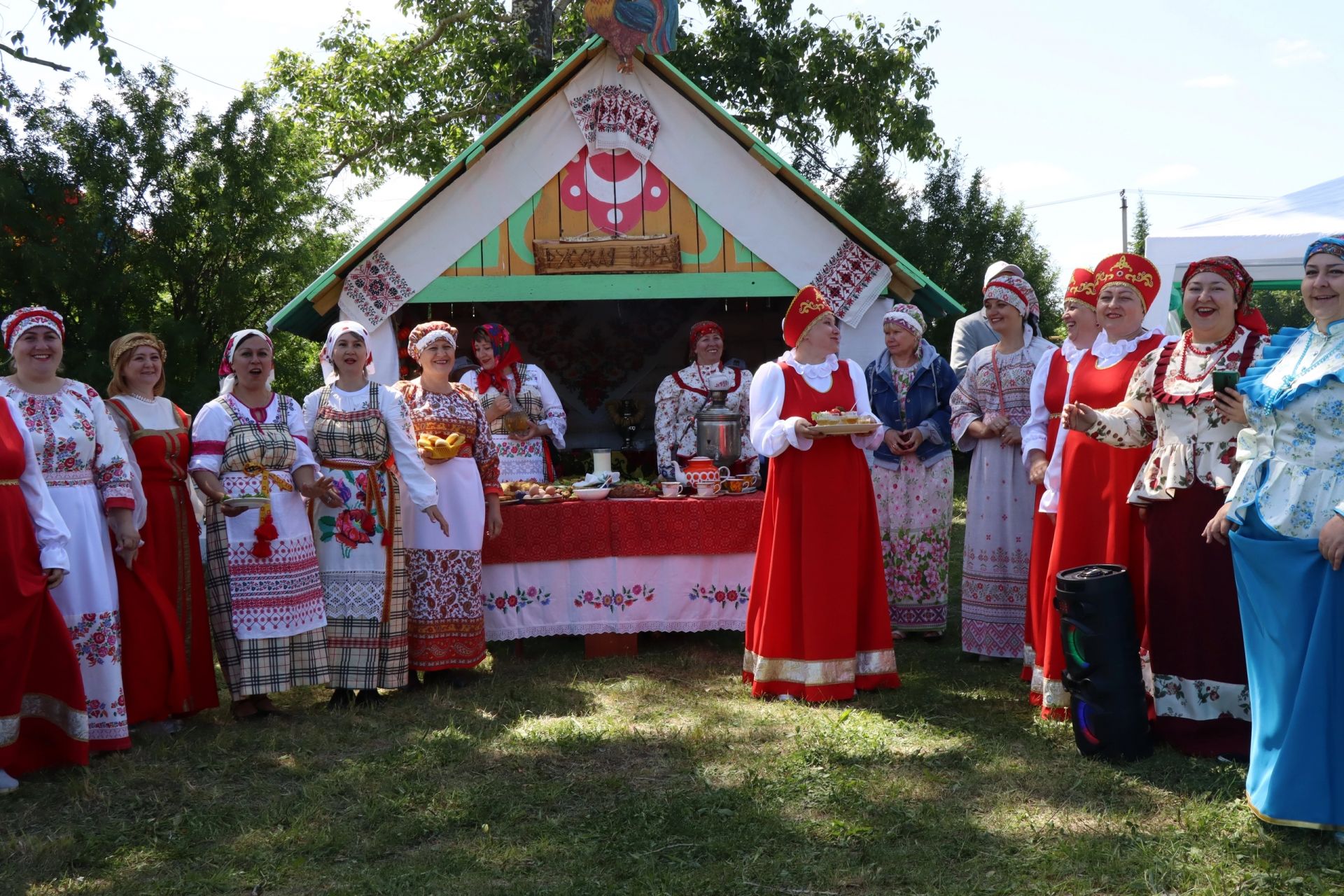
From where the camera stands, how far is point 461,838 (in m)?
3.65

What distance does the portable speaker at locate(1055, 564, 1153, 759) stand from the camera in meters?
4.11

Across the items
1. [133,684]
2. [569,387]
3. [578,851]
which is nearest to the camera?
[578,851]

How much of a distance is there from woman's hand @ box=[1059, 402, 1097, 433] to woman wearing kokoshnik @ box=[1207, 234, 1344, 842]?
2.06 feet

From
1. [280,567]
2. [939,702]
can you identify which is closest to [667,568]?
[939,702]

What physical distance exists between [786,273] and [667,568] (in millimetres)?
1895

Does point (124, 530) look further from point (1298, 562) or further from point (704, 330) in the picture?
point (1298, 562)

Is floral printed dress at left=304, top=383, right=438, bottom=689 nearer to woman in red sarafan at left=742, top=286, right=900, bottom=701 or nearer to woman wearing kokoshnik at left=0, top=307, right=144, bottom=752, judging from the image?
woman wearing kokoshnik at left=0, top=307, right=144, bottom=752

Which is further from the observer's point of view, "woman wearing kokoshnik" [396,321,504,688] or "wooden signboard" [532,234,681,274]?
"wooden signboard" [532,234,681,274]

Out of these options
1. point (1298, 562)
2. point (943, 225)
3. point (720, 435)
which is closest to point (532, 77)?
point (943, 225)

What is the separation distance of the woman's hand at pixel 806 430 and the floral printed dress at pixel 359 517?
1.70 meters

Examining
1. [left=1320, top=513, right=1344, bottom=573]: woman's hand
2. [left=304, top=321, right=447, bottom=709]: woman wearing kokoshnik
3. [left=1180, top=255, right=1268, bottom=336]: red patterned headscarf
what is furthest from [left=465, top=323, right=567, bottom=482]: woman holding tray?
[left=1320, top=513, right=1344, bottom=573]: woman's hand

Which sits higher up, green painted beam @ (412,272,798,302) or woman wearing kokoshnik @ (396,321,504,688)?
green painted beam @ (412,272,798,302)

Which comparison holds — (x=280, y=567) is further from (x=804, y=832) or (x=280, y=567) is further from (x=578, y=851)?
(x=804, y=832)

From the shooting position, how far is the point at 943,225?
48.8 ft
